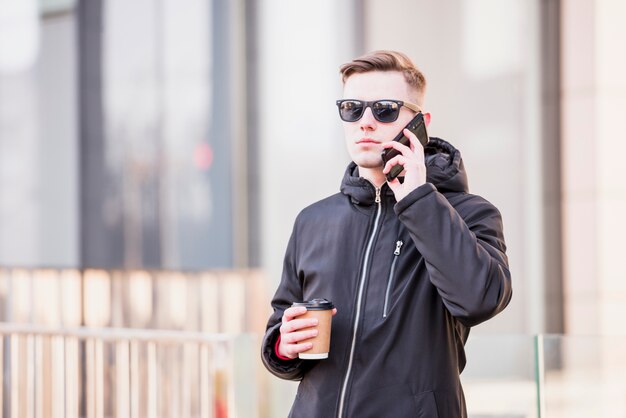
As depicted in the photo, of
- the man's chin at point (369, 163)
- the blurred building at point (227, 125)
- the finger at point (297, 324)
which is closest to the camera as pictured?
Result: the finger at point (297, 324)

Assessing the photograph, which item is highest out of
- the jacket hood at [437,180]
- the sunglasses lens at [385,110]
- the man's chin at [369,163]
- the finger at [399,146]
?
the sunglasses lens at [385,110]

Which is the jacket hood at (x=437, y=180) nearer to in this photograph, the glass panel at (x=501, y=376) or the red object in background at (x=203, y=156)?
the glass panel at (x=501, y=376)

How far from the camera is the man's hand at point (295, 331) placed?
99.7 inches

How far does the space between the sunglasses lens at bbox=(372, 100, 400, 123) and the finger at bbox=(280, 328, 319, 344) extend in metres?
0.59

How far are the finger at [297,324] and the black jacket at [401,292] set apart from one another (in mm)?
130

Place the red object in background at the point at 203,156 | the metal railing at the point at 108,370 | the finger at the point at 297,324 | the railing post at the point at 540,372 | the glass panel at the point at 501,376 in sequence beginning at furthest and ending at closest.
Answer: the red object in background at the point at 203,156 < the metal railing at the point at 108,370 < the glass panel at the point at 501,376 < the railing post at the point at 540,372 < the finger at the point at 297,324

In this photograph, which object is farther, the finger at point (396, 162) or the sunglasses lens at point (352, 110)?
the sunglasses lens at point (352, 110)

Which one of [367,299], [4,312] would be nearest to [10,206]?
[4,312]

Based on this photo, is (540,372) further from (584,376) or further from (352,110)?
(352,110)

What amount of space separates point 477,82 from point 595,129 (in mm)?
1080

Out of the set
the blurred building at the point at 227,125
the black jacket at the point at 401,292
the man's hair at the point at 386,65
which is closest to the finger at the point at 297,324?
the black jacket at the point at 401,292

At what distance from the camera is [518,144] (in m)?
8.69

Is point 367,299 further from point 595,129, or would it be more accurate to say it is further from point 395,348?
point 595,129

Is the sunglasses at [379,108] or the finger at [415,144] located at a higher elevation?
the sunglasses at [379,108]
